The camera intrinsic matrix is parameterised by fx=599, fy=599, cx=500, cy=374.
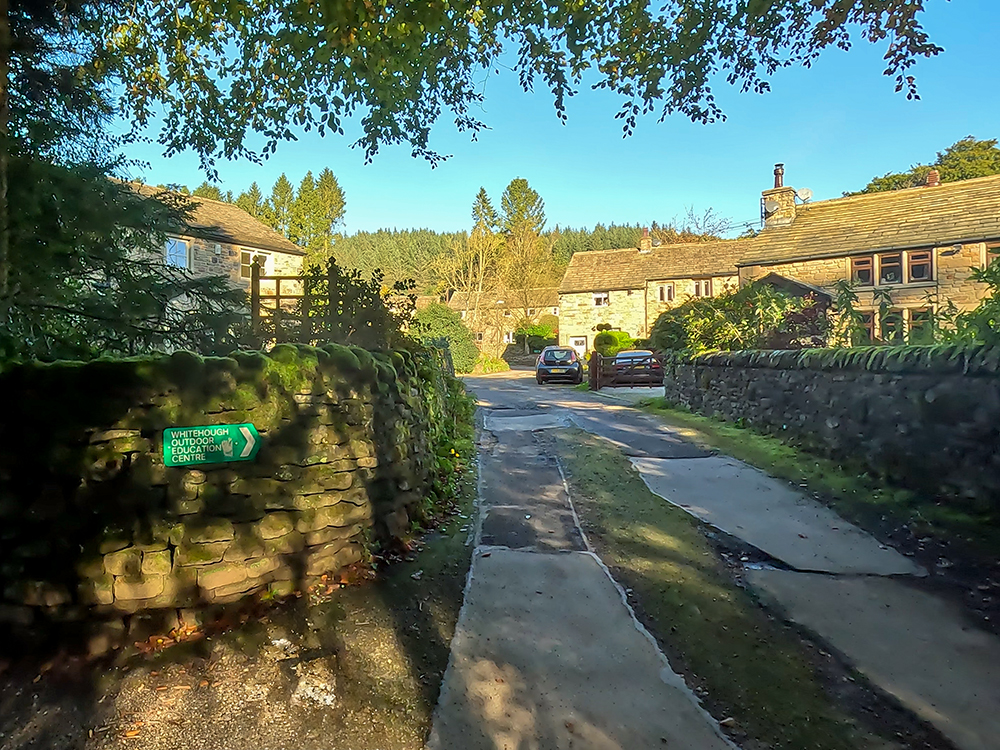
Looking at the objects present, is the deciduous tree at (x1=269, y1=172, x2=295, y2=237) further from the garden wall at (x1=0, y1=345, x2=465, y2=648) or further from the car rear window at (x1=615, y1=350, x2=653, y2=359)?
the garden wall at (x1=0, y1=345, x2=465, y2=648)

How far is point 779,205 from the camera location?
92.6ft

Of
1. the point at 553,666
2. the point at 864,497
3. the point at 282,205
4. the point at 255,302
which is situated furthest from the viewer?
the point at 282,205

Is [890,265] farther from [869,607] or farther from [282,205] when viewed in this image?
[282,205]

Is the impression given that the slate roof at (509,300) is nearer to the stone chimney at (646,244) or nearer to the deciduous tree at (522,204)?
the stone chimney at (646,244)

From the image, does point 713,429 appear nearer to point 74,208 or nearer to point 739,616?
point 739,616

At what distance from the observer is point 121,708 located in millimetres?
2875

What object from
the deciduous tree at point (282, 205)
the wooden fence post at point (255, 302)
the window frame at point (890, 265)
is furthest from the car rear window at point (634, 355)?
the deciduous tree at point (282, 205)

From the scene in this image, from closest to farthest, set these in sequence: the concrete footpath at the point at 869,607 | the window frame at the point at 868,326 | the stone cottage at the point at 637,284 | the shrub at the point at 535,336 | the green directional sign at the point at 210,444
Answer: the concrete footpath at the point at 869,607, the green directional sign at the point at 210,444, the window frame at the point at 868,326, the stone cottage at the point at 637,284, the shrub at the point at 535,336

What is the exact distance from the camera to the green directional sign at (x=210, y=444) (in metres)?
3.58

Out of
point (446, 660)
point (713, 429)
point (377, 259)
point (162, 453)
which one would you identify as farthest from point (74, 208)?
point (377, 259)

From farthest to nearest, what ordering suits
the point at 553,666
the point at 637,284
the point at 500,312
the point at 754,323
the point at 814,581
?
the point at 500,312 < the point at 637,284 < the point at 754,323 < the point at 814,581 < the point at 553,666

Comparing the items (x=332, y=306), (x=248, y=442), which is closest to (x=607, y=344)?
(x=332, y=306)

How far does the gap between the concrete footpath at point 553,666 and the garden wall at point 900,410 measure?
345cm

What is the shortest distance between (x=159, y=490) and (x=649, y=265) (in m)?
40.6
